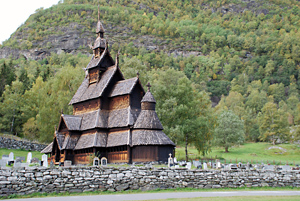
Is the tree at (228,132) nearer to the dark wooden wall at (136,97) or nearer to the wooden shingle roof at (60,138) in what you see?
the dark wooden wall at (136,97)

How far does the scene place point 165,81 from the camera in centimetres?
7206

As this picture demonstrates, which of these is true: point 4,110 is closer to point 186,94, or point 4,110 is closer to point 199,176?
point 186,94

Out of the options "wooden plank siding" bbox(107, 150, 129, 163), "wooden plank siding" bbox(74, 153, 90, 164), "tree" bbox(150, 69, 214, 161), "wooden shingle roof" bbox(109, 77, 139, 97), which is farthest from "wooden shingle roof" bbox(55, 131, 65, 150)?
"tree" bbox(150, 69, 214, 161)

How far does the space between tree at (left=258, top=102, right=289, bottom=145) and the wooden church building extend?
56637 millimetres

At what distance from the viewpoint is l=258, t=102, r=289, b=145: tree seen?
84.1 meters

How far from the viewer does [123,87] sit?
1574 inches

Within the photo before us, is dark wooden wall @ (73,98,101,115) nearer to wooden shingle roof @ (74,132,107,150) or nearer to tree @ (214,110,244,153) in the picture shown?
wooden shingle roof @ (74,132,107,150)

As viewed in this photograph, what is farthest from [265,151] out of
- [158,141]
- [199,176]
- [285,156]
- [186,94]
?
[199,176]

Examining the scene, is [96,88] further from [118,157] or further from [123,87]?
[118,157]

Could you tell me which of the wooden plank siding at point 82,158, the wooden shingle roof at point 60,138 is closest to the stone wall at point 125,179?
the wooden plank siding at point 82,158

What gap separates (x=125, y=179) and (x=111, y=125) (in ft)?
46.8

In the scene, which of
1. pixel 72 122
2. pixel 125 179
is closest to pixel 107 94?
pixel 72 122

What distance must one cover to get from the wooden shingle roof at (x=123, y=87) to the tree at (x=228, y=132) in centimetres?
4168

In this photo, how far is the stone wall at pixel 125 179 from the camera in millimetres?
22344
